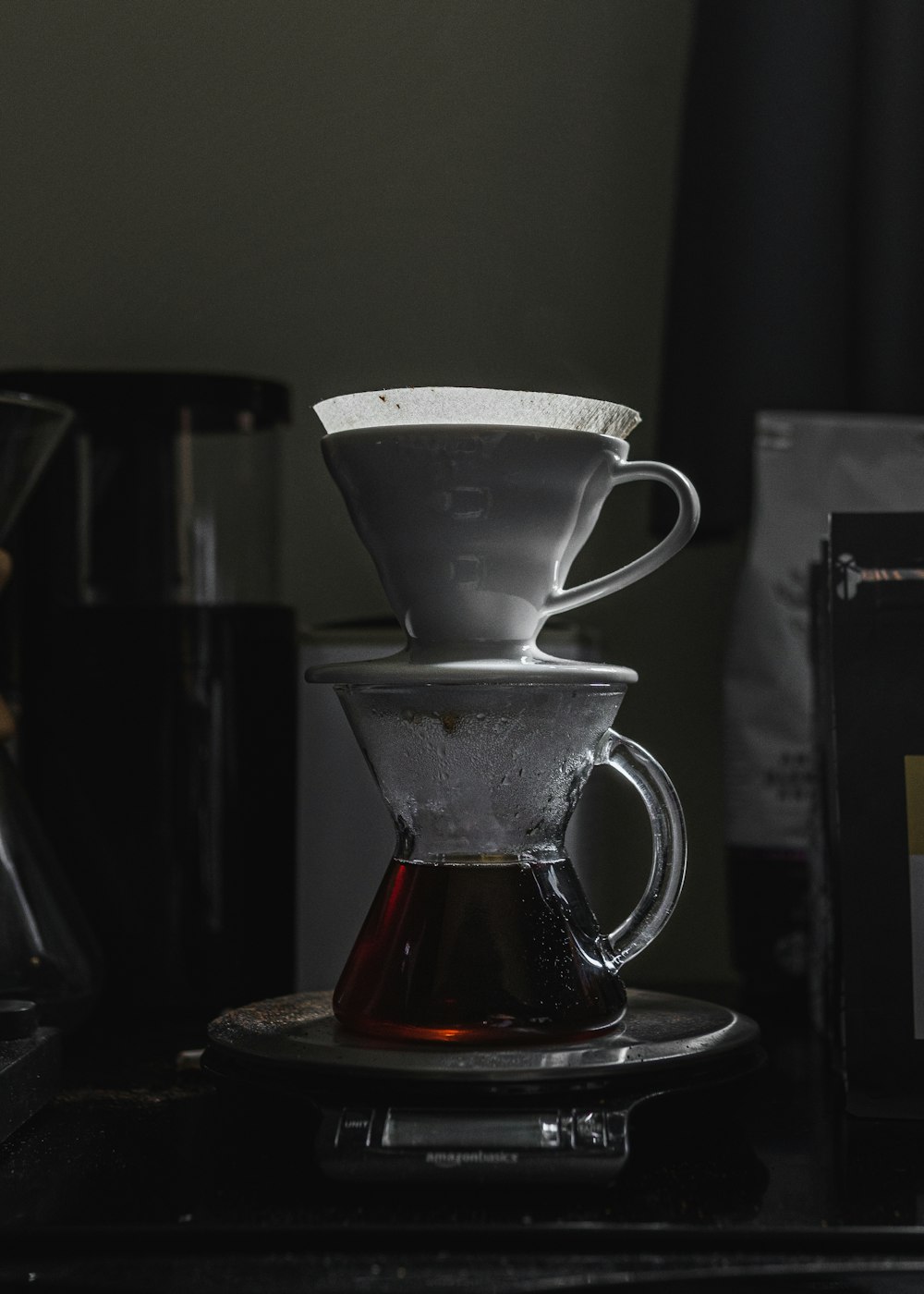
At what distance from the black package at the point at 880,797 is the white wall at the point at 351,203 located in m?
0.49

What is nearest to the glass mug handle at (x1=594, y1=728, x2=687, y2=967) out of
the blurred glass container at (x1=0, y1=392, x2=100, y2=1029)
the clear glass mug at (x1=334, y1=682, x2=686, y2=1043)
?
the clear glass mug at (x1=334, y1=682, x2=686, y2=1043)

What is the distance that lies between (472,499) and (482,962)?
200 millimetres

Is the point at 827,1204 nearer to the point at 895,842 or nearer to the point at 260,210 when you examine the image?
the point at 895,842

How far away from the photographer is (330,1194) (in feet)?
1.75

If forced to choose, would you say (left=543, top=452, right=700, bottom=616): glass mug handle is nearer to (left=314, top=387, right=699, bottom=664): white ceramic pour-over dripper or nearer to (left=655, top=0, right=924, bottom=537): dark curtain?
(left=314, top=387, right=699, bottom=664): white ceramic pour-over dripper

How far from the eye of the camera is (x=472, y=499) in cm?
60

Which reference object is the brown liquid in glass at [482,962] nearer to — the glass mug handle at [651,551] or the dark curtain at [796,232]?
the glass mug handle at [651,551]

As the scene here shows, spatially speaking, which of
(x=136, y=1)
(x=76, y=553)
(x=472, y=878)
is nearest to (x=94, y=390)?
(x=76, y=553)

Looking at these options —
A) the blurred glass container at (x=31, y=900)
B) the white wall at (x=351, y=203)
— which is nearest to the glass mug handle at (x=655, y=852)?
the blurred glass container at (x=31, y=900)

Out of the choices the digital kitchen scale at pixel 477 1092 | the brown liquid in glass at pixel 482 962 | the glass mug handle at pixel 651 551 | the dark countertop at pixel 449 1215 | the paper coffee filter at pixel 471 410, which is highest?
the paper coffee filter at pixel 471 410

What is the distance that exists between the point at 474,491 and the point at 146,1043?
42 cm

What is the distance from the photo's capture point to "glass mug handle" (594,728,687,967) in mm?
651

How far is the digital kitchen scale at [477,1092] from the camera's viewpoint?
0.52m

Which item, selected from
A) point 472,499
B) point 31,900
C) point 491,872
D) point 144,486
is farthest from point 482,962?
point 144,486
